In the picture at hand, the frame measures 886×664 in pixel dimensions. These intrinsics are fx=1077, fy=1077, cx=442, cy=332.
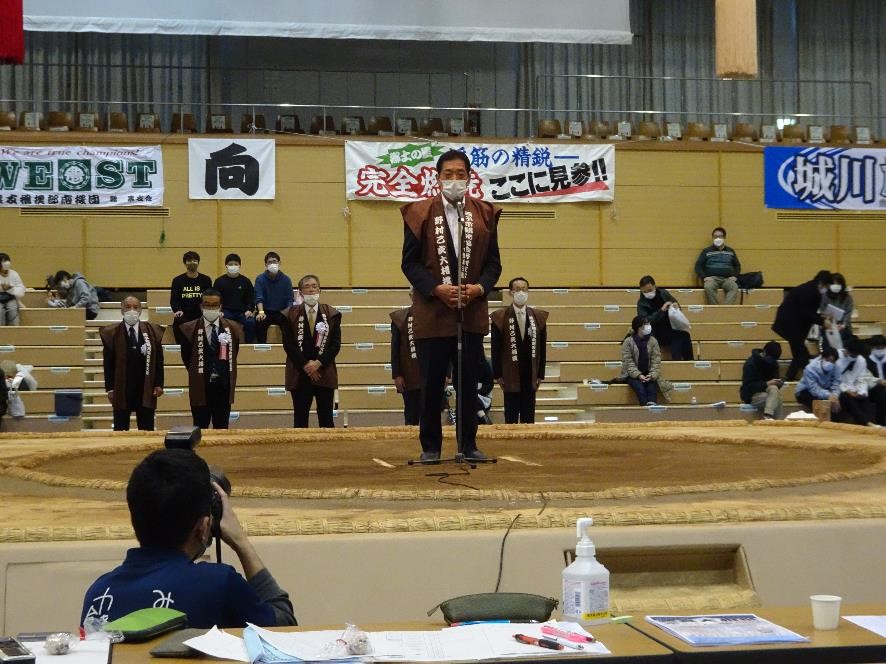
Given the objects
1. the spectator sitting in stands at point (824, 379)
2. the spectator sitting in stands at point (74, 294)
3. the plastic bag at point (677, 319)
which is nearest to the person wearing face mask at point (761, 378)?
the spectator sitting in stands at point (824, 379)

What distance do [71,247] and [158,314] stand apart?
5.84 ft

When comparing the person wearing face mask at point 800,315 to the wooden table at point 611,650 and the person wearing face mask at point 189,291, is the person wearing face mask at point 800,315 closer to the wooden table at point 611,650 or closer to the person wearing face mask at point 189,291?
the person wearing face mask at point 189,291

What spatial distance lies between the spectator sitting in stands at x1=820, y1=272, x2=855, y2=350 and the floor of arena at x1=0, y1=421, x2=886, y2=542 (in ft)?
11.5

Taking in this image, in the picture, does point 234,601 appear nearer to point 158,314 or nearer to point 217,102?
point 158,314

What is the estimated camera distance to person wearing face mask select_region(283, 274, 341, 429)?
21.8ft

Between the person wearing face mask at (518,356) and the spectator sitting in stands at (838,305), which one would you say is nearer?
the person wearing face mask at (518,356)

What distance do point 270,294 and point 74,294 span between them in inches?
85.0

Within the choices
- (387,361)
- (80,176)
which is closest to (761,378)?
(387,361)

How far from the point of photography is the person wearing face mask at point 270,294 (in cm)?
945

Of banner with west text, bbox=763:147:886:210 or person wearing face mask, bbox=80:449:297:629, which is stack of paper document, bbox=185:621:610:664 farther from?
banner with west text, bbox=763:147:886:210

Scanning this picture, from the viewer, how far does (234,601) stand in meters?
1.66

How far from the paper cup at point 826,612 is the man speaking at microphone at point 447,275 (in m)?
2.43

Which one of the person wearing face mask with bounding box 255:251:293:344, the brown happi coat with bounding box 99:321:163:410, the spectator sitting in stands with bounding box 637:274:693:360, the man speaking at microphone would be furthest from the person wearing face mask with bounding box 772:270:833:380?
the man speaking at microphone

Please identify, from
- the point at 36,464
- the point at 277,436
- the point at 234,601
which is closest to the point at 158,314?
the point at 277,436
